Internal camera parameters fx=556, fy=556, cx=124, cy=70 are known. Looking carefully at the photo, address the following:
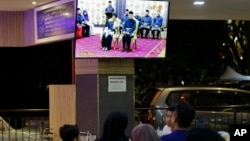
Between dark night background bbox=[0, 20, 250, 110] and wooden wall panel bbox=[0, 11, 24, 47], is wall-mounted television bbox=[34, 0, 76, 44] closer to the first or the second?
wooden wall panel bbox=[0, 11, 24, 47]

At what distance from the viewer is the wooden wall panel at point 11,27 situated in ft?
37.4

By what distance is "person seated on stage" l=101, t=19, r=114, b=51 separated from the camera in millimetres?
8875

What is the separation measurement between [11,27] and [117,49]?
327 cm

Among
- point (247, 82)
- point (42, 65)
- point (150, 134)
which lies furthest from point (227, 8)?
point (42, 65)

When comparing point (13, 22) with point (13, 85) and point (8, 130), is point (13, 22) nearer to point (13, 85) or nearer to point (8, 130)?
point (8, 130)

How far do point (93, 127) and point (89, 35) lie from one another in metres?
1.64

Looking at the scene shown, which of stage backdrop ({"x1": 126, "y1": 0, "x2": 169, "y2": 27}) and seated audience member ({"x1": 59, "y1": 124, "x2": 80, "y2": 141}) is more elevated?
stage backdrop ({"x1": 126, "y1": 0, "x2": 169, "y2": 27})

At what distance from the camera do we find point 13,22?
1145 cm

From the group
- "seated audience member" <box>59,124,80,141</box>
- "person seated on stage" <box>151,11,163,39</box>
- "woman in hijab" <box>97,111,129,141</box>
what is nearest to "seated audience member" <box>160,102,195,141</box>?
"woman in hijab" <box>97,111,129,141</box>

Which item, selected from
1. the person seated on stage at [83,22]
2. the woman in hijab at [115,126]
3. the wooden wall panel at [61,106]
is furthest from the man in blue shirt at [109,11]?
the woman in hijab at [115,126]

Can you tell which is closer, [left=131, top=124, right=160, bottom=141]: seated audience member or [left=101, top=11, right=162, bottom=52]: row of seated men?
[left=131, top=124, right=160, bottom=141]: seated audience member

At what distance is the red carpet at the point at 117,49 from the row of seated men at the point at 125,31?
8 cm

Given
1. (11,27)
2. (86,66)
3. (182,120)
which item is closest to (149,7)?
(86,66)

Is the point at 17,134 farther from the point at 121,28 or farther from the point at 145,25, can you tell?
the point at 145,25
